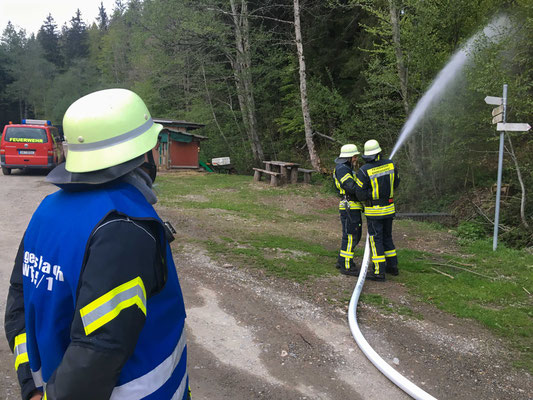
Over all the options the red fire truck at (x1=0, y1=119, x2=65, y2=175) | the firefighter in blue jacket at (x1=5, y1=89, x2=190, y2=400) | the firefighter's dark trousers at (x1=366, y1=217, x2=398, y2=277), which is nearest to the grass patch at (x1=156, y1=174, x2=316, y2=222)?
the firefighter's dark trousers at (x1=366, y1=217, x2=398, y2=277)

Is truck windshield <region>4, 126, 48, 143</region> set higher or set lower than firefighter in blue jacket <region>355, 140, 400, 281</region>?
higher

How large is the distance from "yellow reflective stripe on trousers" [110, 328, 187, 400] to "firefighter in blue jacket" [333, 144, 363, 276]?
15.9ft

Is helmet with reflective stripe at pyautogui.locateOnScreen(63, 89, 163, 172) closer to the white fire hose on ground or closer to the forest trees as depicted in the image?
the white fire hose on ground

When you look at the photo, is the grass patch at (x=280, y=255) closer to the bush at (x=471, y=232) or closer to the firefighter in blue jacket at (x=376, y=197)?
the firefighter in blue jacket at (x=376, y=197)

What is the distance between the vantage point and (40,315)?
1.48 metres

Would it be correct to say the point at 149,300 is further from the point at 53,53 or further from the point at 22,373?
the point at 53,53

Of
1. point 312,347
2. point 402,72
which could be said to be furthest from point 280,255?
point 402,72

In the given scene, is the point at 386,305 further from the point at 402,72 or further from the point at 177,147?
the point at 177,147

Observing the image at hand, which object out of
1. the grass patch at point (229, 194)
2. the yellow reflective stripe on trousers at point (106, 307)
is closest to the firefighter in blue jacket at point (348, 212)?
the grass patch at point (229, 194)

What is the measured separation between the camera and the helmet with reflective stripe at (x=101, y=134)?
4.83 feet

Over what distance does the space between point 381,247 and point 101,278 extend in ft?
17.3

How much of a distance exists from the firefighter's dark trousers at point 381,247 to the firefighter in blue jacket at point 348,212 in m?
0.25

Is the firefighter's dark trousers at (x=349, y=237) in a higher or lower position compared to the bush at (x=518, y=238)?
higher

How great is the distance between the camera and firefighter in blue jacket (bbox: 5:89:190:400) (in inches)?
50.5
